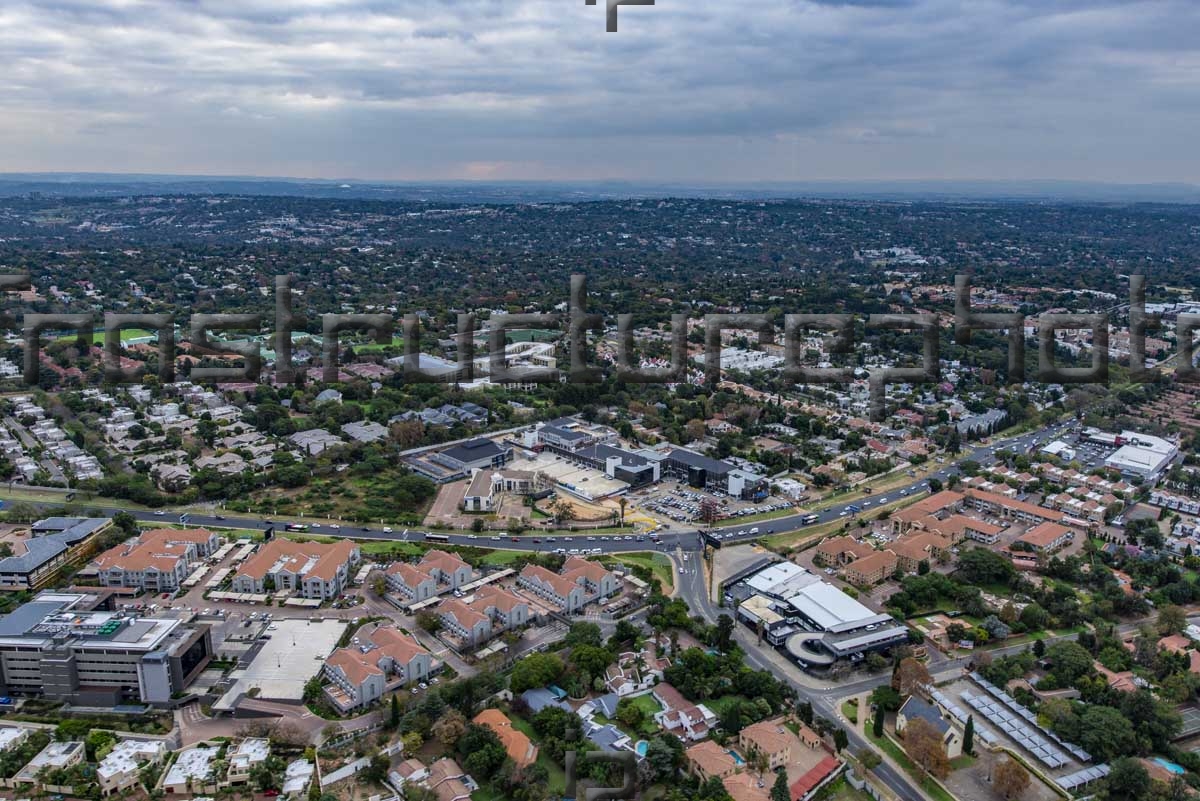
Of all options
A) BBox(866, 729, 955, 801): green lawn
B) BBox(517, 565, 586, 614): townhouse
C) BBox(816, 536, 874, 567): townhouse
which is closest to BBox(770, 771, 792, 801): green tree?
BBox(866, 729, 955, 801): green lawn

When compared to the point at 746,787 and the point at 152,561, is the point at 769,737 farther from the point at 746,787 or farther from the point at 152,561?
the point at 152,561

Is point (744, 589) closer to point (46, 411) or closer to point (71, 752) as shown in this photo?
point (71, 752)

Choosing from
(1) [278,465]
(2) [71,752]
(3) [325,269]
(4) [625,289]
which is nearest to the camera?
(2) [71,752]

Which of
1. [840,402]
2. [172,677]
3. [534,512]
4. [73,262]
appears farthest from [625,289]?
[172,677]

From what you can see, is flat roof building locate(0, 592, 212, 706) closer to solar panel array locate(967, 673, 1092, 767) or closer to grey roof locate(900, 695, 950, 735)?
grey roof locate(900, 695, 950, 735)

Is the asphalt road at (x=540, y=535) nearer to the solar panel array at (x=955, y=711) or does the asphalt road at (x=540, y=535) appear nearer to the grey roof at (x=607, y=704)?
the grey roof at (x=607, y=704)

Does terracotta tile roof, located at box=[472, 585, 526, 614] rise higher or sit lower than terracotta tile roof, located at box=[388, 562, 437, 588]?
lower

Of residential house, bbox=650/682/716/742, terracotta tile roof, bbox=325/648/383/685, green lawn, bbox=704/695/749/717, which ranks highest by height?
terracotta tile roof, bbox=325/648/383/685
